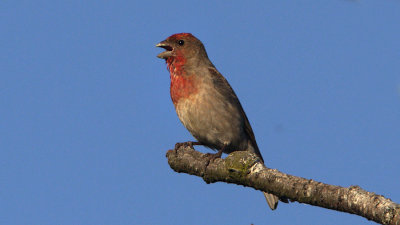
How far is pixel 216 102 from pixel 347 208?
3.89 meters

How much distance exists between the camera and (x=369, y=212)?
154 inches

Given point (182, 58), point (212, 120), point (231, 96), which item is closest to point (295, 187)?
point (212, 120)

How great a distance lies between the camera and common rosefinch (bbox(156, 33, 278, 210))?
767cm

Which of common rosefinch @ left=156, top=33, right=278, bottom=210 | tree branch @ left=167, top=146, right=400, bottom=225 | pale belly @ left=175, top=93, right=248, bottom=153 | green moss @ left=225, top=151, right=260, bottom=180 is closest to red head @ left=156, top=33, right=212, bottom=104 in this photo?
common rosefinch @ left=156, top=33, right=278, bottom=210

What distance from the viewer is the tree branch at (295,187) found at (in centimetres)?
387

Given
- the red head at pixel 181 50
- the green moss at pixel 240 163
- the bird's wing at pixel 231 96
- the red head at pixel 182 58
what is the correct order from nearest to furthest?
the green moss at pixel 240 163, the red head at pixel 182 58, the bird's wing at pixel 231 96, the red head at pixel 181 50

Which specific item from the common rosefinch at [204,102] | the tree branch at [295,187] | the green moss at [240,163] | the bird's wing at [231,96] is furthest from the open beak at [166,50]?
the green moss at [240,163]

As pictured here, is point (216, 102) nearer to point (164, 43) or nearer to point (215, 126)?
point (215, 126)

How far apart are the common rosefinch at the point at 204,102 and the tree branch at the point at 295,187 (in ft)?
5.96

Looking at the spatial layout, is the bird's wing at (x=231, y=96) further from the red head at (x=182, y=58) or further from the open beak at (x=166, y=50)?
the open beak at (x=166, y=50)

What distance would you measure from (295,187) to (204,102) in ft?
11.2

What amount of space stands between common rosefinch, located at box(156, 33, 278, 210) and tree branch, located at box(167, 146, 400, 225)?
5.96 feet

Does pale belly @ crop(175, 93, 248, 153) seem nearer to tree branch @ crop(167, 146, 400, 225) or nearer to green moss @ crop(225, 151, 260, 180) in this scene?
tree branch @ crop(167, 146, 400, 225)

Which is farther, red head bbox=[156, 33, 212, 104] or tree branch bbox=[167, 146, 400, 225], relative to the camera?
red head bbox=[156, 33, 212, 104]
